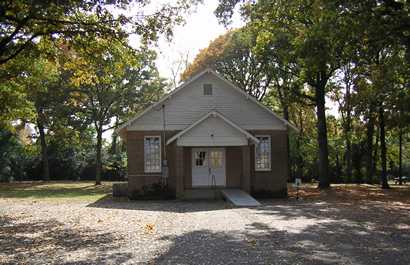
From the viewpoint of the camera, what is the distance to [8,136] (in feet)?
141

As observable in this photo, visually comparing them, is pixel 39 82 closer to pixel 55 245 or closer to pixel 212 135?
pixel 212 135

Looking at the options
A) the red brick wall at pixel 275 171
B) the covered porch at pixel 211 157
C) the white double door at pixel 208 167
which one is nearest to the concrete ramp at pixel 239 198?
the covered porch at pixel 211 157

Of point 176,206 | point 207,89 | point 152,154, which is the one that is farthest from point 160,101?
point 176,206

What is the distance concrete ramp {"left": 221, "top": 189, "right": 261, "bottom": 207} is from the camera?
19906 mm

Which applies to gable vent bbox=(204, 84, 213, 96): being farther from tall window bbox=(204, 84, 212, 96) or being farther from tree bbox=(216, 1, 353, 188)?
tree bbox=(216, 1, 353, 188)

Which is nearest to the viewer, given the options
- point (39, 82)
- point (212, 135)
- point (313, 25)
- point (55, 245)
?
point (55, 245)

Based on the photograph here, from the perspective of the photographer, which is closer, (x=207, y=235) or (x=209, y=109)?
(x=207, y=235)

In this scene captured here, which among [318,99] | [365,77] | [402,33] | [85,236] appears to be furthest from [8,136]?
[402,33]

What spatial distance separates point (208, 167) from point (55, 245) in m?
15.1

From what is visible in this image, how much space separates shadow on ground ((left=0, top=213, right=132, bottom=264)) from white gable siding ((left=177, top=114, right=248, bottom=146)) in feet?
32.8

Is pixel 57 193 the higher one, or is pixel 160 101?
pixel 160 101

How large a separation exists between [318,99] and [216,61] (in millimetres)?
14850

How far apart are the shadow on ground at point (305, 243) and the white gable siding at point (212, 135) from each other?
27.7ft

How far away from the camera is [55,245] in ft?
36.1
